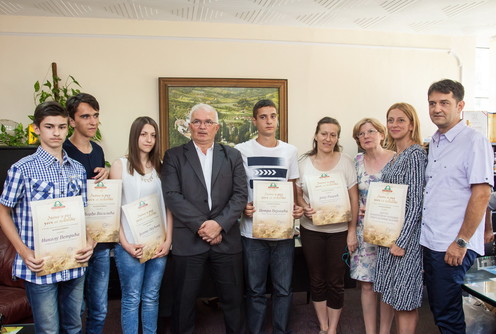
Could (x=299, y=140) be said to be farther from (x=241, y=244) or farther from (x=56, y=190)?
(x=56, y=190)

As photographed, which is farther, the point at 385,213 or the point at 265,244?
the point at 265,244

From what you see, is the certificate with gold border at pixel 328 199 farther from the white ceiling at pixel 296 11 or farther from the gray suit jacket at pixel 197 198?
the white ceiling at pixel 296 11

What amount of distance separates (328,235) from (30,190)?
68.3 inches

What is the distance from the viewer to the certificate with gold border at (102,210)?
1916mm

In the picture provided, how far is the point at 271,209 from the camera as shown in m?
2.15

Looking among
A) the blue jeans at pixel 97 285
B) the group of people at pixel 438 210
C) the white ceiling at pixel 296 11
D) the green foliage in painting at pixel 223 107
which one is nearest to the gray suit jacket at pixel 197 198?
the blue jeans at pixel 97 285

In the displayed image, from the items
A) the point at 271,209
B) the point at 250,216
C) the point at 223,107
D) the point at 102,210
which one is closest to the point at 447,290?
the point at 271,209

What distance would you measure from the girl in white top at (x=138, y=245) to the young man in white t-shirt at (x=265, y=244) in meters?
0.55

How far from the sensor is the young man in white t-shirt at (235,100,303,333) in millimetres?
2238

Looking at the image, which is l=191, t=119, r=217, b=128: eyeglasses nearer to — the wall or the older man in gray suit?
the older man in gray suit

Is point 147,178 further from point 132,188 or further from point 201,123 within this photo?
point 201,123

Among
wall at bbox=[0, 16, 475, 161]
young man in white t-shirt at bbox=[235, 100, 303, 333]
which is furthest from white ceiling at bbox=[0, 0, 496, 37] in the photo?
young man in white t-shirt at bbox=[235, 100, 303, 333]

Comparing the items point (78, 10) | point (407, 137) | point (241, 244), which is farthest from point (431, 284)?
point (78, 10)

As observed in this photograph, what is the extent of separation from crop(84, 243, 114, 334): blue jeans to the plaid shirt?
0.25 metres
